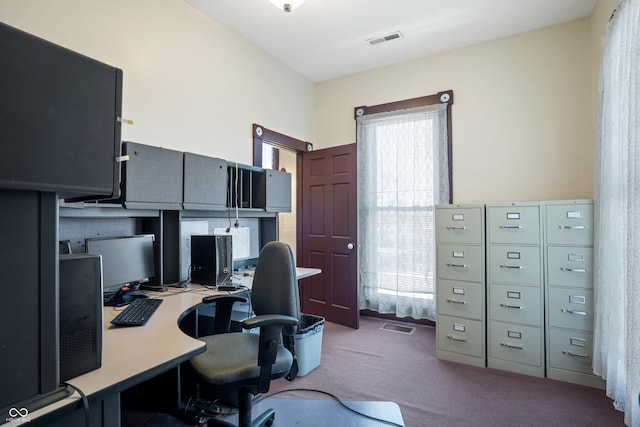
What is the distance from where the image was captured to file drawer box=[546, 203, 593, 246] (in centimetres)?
236

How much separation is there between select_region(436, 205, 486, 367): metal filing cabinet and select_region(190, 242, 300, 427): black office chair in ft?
5.41

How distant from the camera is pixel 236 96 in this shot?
3.15 metres

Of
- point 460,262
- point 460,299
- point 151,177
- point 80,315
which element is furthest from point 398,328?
point 80,315

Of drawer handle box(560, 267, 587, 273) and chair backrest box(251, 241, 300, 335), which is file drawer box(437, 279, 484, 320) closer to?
drawer handle box(560, 267, 587, 273)

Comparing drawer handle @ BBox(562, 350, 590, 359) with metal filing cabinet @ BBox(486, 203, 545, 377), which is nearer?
drawer handle @ BBox(562, 350, 590, 359)

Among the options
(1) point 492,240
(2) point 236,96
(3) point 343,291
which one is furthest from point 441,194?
(2) point 236,96

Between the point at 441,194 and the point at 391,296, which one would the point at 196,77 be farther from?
the point at 391,296

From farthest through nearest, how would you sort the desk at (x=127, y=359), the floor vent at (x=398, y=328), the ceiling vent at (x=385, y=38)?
the floor vent at (x=398, y=328)
the ceiling vent at (x=385, y=38)
the desk at (x=127, y=359)

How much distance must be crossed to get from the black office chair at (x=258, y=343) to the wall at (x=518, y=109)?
95.2 inches

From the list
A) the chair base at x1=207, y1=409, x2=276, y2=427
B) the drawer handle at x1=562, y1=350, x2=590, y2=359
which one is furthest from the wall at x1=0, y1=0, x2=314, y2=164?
the drawer handle at x1=562, y1=350, x2=590, y2=359

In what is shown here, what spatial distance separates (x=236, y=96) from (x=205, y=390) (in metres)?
2.59

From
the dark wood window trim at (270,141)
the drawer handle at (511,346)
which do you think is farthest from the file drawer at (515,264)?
the dark wood window trim at (270,141)

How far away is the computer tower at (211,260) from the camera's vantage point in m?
2.32

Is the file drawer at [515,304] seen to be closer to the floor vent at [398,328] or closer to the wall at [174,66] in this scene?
the floor vent at [398,328]
